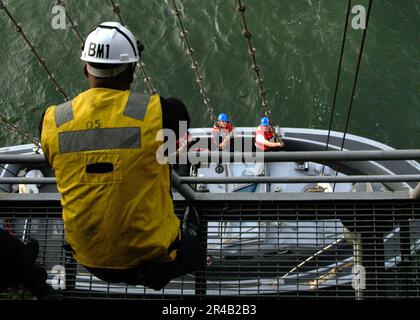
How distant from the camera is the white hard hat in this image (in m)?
2.65

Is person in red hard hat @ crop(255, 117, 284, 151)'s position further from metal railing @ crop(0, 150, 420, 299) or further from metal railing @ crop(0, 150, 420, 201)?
metal railing @ crop(0, 150, 420, 201)

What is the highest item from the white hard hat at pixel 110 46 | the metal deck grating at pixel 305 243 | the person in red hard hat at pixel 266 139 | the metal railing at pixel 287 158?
the person in red hard hat at pixel 266 139

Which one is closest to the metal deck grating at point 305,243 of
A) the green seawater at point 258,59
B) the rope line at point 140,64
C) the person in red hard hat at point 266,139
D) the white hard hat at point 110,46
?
the white hard hat at point 110,46

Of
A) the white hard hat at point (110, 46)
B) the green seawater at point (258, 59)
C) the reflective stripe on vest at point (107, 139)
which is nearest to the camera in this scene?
the reflective stripe on vest at point (107, 139)

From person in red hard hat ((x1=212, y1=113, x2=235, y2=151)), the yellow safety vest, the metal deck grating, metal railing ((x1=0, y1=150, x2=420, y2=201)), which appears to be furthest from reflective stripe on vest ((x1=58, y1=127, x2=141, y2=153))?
person in red hard hat ((x1=212, y1=113, x2=235, y2=151))

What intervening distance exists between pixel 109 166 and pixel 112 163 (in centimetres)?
2

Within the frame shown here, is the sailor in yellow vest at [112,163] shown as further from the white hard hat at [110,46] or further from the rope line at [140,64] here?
the rope line at [140,64]

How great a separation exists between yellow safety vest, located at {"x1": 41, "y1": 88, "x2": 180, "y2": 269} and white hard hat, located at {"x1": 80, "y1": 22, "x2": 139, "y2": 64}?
0.60ft

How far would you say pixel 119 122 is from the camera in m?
2.47

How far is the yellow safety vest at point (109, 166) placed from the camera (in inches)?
96.9

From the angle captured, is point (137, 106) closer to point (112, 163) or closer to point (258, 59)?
point (112, 163)

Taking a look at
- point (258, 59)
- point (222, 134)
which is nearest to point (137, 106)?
point (222, 134)

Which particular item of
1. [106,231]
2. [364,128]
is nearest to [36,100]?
[364,128]
